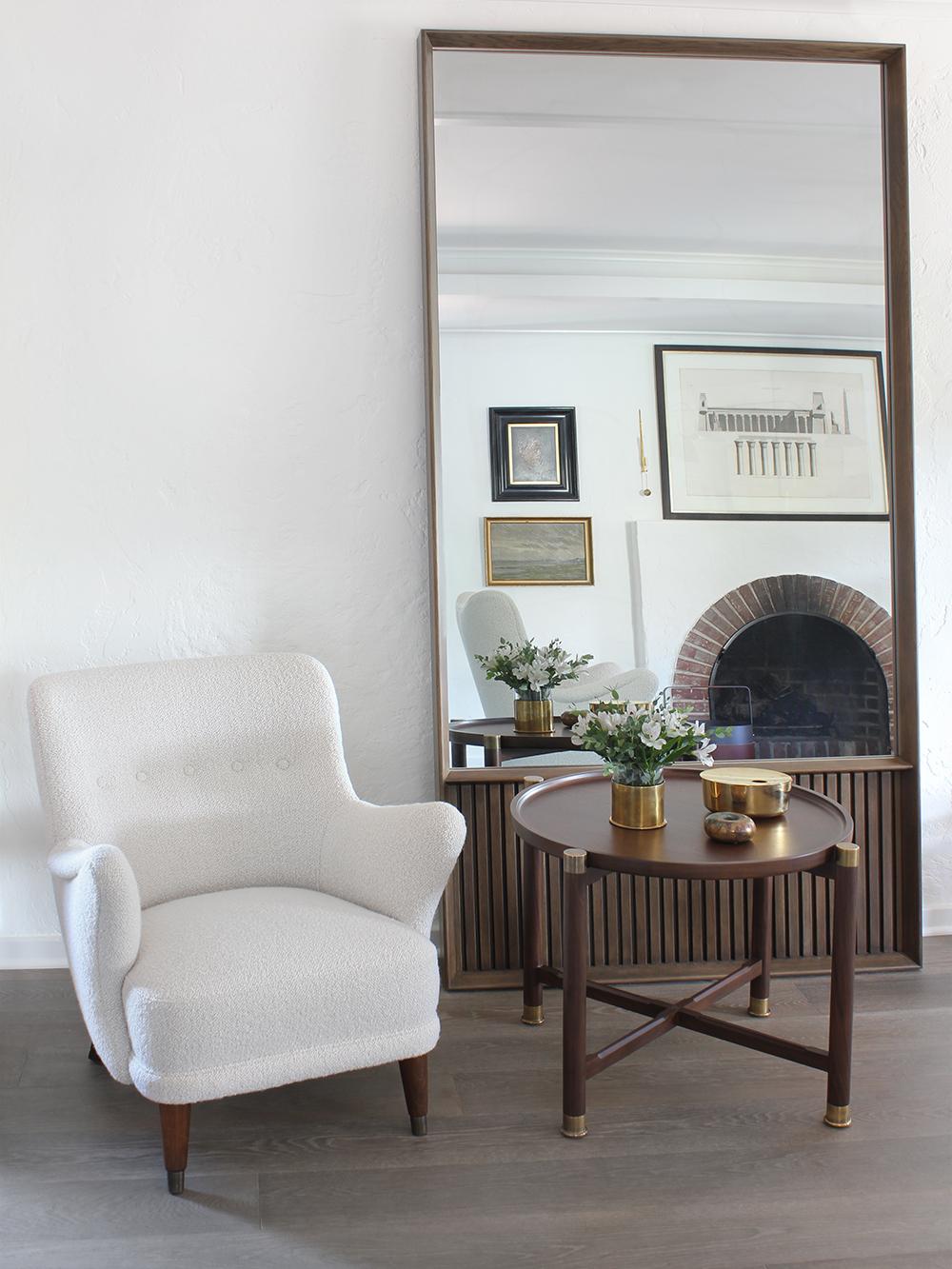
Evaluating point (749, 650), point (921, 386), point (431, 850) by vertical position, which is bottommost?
point (431, 850)

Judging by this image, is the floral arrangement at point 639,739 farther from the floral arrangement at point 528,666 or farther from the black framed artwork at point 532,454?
the black framed artwork at point 532,454

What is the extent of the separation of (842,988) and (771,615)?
1.05 m

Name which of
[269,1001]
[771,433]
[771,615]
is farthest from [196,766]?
[771,433]

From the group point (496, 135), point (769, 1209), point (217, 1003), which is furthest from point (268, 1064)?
point (496, 135)

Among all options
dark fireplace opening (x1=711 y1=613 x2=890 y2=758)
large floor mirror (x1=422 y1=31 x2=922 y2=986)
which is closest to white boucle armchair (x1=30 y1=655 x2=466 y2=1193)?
large floor mirror (x1=422 y1=31 x2=922 y2=986)

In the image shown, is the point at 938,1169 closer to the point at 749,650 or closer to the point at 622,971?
the point at 622,971

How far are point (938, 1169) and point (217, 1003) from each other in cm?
127

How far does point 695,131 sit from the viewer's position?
2.70m

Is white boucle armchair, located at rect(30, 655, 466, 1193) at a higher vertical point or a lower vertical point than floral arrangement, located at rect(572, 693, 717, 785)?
lower

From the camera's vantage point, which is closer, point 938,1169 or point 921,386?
point 938,1169

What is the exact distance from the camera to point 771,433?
8.89 ft

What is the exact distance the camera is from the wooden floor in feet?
5.43

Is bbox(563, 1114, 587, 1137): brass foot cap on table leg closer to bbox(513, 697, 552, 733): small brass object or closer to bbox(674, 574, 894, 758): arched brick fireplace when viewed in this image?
bbox(513, 697, 552, 733): small brass object

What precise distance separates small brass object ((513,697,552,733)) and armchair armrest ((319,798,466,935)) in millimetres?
538
